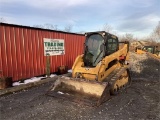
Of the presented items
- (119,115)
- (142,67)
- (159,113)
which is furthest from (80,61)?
(142,67)

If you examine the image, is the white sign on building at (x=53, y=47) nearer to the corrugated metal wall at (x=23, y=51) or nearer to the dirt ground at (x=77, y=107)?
the corrugated metal wall at (x=23, y=51)

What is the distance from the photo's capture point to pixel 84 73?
674 centimetres

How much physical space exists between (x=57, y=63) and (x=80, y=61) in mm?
3894

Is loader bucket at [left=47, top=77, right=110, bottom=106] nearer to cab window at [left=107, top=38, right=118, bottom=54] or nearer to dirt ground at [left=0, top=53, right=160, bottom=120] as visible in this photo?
dirt ground at [left=0, top=53, right=160, bottom=120]

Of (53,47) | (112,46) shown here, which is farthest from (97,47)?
(53,47)

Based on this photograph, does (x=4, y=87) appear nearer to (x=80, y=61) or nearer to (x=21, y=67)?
(x=21, y=67)

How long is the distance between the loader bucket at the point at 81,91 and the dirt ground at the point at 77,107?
0.61 feet

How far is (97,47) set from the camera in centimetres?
723

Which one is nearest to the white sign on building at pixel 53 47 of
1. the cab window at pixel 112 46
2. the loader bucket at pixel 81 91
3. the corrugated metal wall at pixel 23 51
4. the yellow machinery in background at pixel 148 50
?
the corrugated metal wall at pixel 23 51

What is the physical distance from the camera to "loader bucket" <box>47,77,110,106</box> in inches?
225

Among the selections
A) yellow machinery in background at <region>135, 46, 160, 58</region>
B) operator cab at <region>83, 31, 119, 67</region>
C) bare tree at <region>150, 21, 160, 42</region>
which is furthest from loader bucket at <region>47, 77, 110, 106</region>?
bare tree at <region>150, 21, 160, 42</region>

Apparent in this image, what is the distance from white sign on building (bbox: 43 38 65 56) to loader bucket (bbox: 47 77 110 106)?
386cm

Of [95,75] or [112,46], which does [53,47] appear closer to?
[112,46]

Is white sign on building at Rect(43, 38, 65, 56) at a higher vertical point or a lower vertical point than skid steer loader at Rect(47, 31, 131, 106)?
higher
